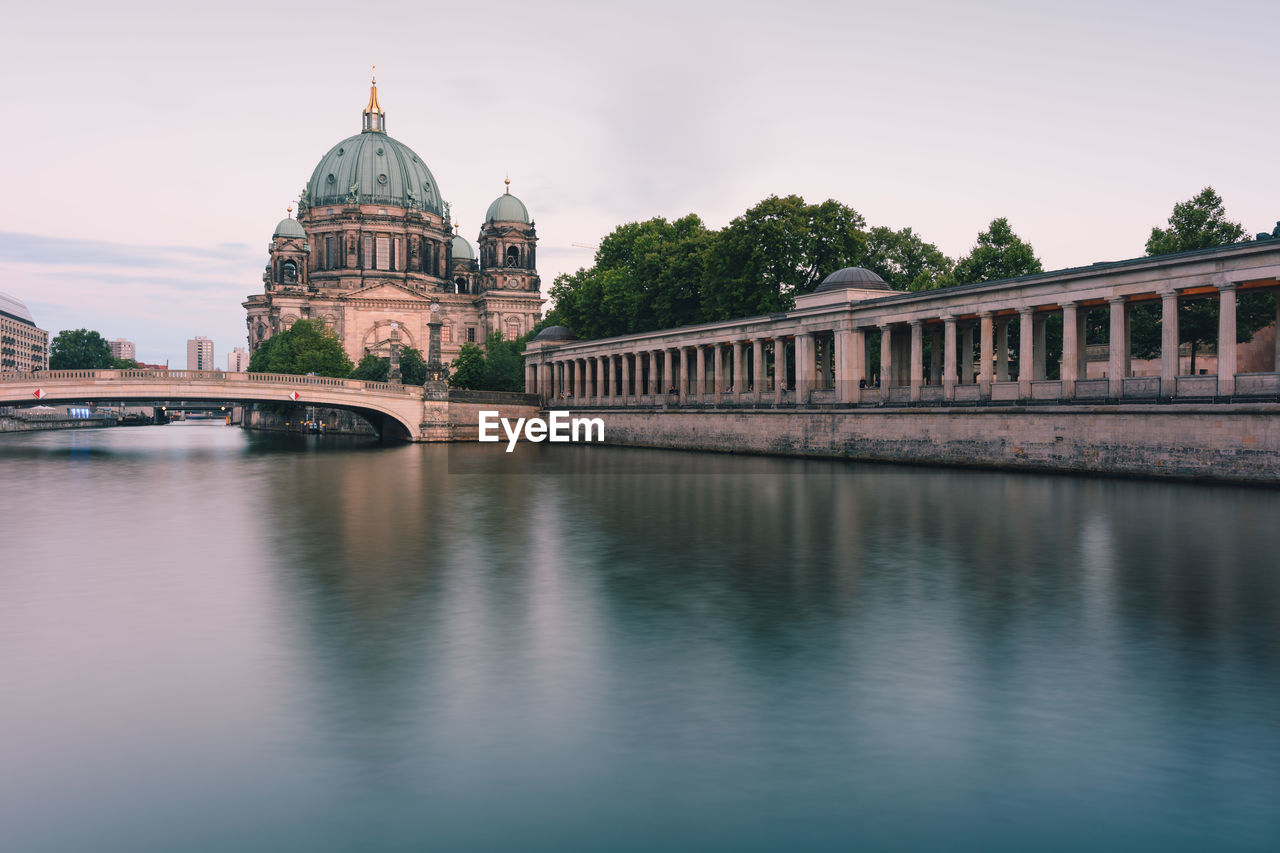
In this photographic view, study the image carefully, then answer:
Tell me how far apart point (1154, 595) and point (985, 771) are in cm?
815

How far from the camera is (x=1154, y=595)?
13539 mm

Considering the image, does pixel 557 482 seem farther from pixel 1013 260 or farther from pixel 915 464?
pixel 1013 260

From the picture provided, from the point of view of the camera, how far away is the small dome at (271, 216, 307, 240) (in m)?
154

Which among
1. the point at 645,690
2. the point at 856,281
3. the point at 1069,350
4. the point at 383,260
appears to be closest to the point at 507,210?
the point at 383,260

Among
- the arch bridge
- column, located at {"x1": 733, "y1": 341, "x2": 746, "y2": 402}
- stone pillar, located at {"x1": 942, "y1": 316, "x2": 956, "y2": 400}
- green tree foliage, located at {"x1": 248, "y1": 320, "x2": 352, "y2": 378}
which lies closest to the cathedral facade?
green tree foliage, located at {"x1": 248, "y1": 320, "x2": 352, "y2": 378}

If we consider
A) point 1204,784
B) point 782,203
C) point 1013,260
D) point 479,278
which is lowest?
point 1204,784

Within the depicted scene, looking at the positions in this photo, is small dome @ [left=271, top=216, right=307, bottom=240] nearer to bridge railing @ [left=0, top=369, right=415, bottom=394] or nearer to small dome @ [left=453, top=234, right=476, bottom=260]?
small dome @ [left=453, top=234, right=476, bottom=260]

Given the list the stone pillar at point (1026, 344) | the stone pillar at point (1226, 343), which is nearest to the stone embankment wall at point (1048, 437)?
the stone pillar at point (1226, 343)

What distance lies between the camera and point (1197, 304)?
5362 centimetres

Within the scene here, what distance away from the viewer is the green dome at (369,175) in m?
146

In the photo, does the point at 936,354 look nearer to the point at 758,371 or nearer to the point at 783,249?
the point at 758,371

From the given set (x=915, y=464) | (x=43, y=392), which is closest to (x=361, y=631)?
(x=915, y=464)

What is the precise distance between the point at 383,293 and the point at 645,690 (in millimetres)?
139301

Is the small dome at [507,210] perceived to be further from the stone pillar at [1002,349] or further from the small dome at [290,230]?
the stone pillar at [1002,349]
